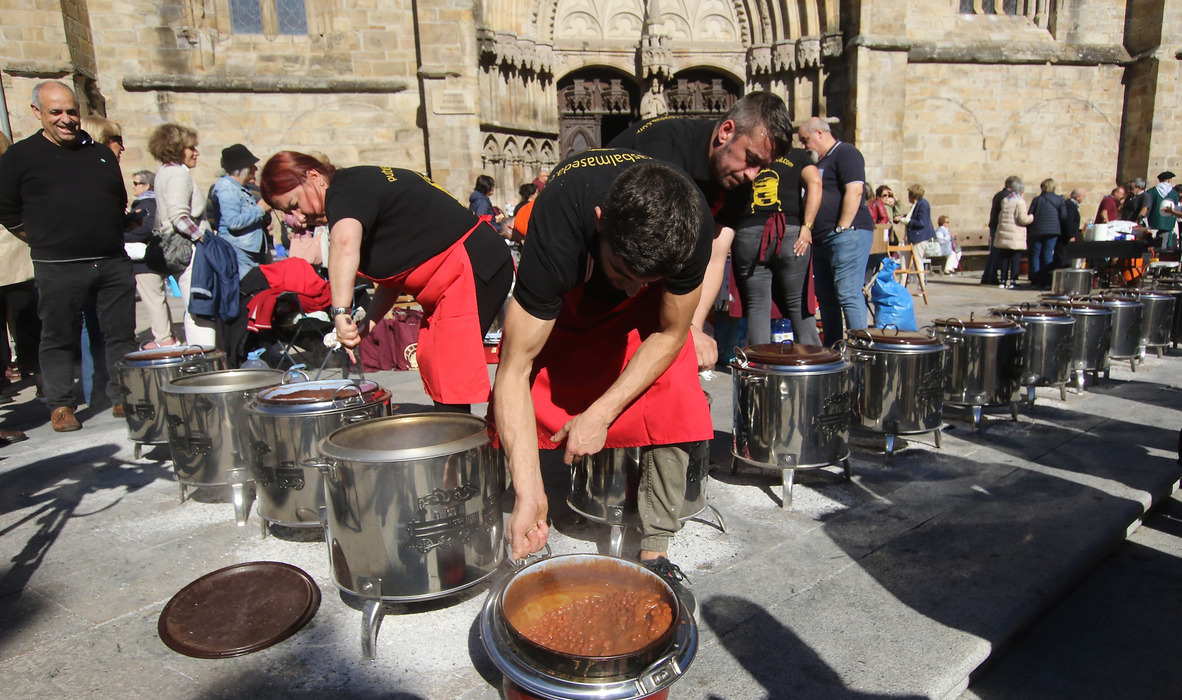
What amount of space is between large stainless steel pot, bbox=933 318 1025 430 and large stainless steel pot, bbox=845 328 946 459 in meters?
0.49

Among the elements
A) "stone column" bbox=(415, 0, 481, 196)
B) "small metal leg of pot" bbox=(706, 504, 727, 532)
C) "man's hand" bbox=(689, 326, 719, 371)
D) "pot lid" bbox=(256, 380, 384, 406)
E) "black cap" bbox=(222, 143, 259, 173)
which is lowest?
"small metal leg of pot" bbox=(706, 504, 727, 532)

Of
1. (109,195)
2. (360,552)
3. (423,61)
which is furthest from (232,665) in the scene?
(423,61)

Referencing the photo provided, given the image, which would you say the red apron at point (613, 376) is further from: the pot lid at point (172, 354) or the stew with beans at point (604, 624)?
the pot lid at point (172, 354)

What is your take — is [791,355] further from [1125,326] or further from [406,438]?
[1125,326]

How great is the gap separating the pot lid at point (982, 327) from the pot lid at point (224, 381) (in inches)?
146

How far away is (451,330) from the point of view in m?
2.74

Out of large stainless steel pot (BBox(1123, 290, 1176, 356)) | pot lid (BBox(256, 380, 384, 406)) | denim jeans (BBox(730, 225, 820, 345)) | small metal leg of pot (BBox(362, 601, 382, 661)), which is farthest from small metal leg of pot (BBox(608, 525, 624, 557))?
large stainless steel pot (BBox(1123, 290, 1176, 356))

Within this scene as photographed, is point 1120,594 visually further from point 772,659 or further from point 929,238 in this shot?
point 929,238

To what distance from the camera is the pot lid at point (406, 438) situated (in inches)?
76.6

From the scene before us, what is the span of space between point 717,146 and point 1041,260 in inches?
437

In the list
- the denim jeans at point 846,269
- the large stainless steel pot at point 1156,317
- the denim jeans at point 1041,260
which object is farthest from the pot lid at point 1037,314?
the denim jeans at point 1041,260

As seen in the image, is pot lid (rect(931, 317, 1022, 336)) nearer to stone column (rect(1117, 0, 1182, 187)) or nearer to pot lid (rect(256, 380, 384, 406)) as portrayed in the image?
pot lid (rect(256, 380, 384, 406))

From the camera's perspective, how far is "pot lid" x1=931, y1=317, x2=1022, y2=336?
3.87 meters

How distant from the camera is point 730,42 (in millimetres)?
13055
